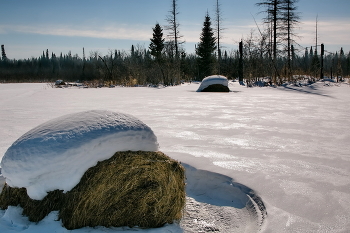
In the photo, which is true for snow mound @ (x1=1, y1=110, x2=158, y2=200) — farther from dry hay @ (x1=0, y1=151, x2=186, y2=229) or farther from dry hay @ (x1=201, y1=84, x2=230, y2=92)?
dry hay @ (x1=201, y1=84, x2=230, y2=92)

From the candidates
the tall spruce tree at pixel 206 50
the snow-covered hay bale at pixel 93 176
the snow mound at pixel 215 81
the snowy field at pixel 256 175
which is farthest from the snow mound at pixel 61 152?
the tall spruce tree at pixel 206 50

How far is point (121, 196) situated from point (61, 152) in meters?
0.56

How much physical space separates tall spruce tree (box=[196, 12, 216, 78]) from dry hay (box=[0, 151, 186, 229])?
90.6ft

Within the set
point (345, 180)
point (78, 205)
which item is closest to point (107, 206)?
point (78, 205)

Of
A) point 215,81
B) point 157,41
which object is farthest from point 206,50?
point 215,81

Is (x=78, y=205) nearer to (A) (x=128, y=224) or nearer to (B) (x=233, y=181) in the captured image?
(A) (x=128, y=224)

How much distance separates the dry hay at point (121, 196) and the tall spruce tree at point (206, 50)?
2761 cm

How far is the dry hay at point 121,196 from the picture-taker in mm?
1974

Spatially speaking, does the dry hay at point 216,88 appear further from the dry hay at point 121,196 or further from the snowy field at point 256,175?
the dry hay at point 121,196

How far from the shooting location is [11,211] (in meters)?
2.10

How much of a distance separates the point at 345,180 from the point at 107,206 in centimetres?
232

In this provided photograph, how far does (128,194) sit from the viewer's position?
6.82 feet

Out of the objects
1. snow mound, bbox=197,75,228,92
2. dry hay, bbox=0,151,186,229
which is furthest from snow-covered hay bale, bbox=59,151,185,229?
snow mound, bbox=197,75,228,92

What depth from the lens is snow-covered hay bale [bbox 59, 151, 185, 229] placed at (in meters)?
1.97
